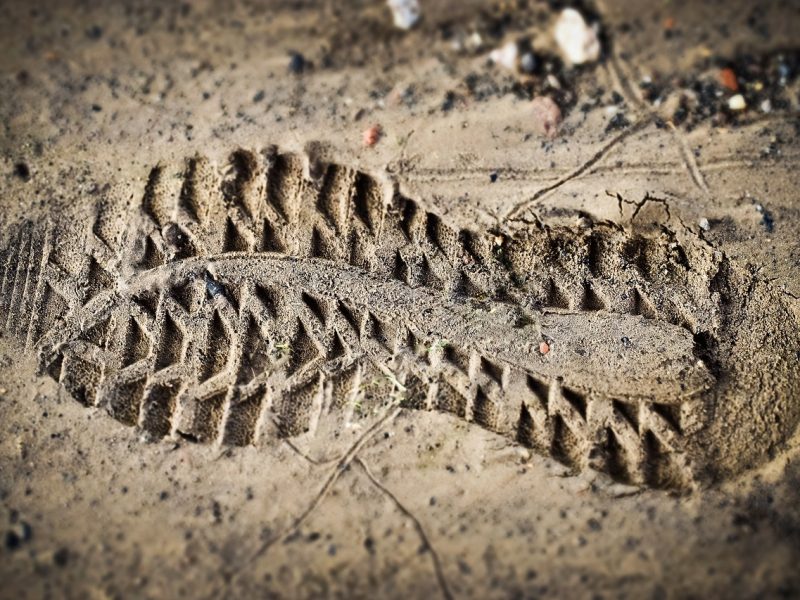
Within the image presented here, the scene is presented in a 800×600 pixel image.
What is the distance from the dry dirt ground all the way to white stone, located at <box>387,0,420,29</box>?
0.18 feet

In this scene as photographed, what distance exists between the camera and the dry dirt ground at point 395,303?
2.68 metres

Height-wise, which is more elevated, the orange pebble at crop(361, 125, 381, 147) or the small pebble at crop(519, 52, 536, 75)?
the small pebble at crop(519, 52, 536, 75)

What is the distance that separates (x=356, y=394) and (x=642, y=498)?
1199 millimetres

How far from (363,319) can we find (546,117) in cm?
129

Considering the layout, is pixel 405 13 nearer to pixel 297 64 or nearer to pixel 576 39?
pixel 297 64

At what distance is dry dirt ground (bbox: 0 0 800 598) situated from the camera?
268cm

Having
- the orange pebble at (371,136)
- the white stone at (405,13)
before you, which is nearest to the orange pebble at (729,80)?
the white stone at (405,13)

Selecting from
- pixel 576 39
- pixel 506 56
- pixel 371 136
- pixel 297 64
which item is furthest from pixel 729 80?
pixel 297 64

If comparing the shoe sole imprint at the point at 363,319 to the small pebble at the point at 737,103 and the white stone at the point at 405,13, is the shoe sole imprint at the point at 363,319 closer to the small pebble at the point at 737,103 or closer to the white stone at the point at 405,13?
the small pebble at the point at 737,103

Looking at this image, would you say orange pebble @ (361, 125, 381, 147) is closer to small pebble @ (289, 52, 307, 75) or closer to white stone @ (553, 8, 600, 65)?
small pebble @ (289, 52, 307, 75)

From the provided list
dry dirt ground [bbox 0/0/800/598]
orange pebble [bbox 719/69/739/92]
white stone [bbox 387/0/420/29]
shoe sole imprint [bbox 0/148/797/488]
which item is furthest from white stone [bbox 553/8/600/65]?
shoe sole imprint [bbox 0/148/797/488]

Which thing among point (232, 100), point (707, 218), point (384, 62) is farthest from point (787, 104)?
point (232, 100)

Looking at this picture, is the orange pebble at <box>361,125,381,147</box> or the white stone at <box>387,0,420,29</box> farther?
the white stone at <box>387,0,420,29</box>

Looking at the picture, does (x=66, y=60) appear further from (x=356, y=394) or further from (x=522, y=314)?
(x=522, y=314)
